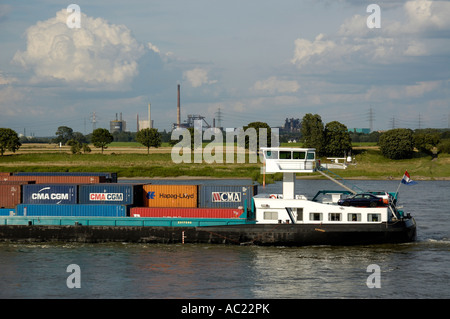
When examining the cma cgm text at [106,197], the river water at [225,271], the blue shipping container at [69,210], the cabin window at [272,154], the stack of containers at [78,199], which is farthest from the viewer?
the cma cgm text at [106,197]

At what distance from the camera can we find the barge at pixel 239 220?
40.8 metres

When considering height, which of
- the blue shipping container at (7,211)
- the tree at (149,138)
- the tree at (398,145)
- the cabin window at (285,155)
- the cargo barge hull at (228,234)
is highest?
the tree at (149,138)

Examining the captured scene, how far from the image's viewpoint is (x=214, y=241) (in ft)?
137

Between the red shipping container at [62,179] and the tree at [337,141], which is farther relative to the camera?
the tree at [337,141]

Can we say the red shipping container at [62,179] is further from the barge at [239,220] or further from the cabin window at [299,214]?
the cabin window at [299,214]

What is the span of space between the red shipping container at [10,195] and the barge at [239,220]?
76 centimetres

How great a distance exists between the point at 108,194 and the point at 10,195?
8.29 metres

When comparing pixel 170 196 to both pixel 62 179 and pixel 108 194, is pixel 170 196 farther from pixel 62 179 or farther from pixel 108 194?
pixel 62 179

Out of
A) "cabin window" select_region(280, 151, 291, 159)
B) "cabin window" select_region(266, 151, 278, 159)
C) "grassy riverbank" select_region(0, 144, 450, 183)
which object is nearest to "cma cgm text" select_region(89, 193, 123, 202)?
"cabin window" select_region(266, 151, 278, 159)

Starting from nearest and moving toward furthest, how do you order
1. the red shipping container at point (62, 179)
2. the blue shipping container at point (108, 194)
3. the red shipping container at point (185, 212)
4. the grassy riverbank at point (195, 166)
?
the red shipping container at point (185, 212) → the blue shipping container at point (108, 194) → the red shipping container at point (62, 179) → the grassy riverbank at point (195, 166)

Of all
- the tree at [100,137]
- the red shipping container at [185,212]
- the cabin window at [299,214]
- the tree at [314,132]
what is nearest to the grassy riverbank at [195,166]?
the tree at [314,132]

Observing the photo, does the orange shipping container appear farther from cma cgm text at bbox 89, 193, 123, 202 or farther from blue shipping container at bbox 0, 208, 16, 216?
blue shipping container at bbox 0, 208, 16, 216

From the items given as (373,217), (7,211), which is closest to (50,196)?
(7,211)

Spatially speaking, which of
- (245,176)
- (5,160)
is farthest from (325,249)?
(5,160)
